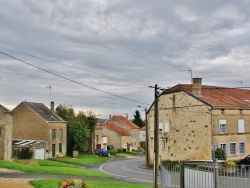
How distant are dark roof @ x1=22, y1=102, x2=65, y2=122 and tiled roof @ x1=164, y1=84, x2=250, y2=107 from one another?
70.5ft

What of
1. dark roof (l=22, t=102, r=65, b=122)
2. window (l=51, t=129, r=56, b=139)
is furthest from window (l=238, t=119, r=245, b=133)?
dark roof (l=22, t=102, r=65, b=122)

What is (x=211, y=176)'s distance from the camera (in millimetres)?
16844

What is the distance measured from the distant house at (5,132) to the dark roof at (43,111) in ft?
51.5

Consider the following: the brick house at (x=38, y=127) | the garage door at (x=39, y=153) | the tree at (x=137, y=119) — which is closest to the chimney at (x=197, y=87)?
the garage door at (x=39, y=153)

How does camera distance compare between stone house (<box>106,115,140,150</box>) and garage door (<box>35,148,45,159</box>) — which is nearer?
garage door (<box>35,148,45,159</box>)

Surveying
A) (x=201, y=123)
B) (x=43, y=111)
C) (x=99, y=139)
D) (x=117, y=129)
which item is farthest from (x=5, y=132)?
(x=117, y=129)

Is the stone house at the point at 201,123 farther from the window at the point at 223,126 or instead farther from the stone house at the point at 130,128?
the stone house at the point at 130,128

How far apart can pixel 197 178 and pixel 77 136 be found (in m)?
52.8

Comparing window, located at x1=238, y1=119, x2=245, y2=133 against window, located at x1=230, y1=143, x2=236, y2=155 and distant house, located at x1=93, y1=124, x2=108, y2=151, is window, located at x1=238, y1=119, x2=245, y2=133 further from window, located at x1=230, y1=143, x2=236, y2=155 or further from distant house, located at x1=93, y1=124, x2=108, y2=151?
distant house, located at x1=93, y1=124, x2=108, y2=151

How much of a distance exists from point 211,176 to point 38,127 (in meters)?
48.5

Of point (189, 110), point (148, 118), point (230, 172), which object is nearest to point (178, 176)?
point (230, 172)

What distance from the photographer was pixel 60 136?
215 ft

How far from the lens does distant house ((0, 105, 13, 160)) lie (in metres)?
45.5

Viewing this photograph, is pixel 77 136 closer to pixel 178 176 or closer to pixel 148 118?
pixel 148 118
